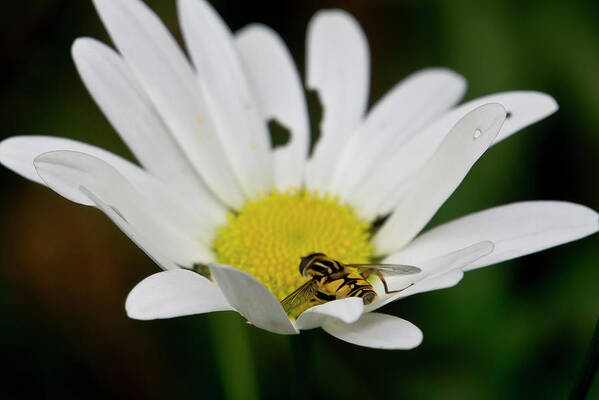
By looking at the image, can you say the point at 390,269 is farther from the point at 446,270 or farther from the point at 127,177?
the point at 127,177

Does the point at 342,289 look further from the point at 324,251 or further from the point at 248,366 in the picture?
the point at 248,366

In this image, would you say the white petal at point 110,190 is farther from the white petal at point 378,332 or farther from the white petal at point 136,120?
the white petal at point 378,332

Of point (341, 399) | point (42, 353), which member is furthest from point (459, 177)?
point (42, 353)

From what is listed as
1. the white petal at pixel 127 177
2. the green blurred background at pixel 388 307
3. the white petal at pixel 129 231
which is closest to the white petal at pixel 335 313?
the white petal at pixel 129 231

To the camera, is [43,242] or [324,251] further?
[43,242]

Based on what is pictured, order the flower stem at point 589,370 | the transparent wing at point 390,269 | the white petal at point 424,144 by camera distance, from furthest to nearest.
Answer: the white petal at point 424,144 → the transparent wing at point 390,269 → the flower stem at point 589,370

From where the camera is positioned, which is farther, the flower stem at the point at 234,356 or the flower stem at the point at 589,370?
the flower stem at the point at 234,356

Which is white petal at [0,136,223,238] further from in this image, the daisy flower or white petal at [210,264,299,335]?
white petal at [210,264,299,335]

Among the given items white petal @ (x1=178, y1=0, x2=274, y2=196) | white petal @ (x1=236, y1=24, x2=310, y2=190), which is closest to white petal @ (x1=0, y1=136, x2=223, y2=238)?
white petal @ (x1=178, y1=0, x2=274, y2=196)
